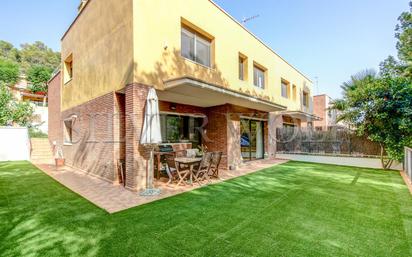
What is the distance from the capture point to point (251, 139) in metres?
14.1

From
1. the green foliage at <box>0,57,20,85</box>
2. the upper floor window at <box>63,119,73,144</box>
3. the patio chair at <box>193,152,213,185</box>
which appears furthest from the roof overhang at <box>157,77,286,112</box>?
the green foliage at <box>0,57,20,85</box>

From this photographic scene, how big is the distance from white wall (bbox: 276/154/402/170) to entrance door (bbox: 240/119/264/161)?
246 cm

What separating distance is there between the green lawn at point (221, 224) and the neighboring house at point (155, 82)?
2.42 metres

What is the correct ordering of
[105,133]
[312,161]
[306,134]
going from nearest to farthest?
[105,133], [312,161], [306,134]

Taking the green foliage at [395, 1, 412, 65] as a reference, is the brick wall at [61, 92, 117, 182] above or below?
below

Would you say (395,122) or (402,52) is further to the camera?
(402,52)

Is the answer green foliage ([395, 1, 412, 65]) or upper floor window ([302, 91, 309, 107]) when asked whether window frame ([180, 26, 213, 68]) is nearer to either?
upper floor window ([302, 91, 309, 107])

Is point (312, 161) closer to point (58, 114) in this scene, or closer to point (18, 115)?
point (58, 114)

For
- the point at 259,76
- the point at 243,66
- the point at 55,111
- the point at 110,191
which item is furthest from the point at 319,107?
the point at 55,111

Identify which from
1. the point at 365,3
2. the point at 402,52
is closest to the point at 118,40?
the point at 365,3

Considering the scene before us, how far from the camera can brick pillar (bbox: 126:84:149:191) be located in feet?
22.9

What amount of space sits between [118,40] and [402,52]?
Answer: 23.3 m

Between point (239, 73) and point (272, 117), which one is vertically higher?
point (239, 73)

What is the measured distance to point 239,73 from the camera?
12328mm
